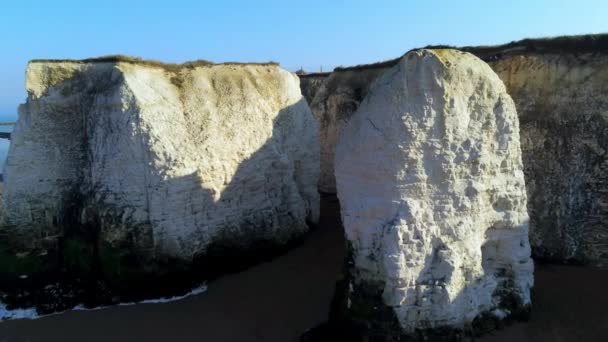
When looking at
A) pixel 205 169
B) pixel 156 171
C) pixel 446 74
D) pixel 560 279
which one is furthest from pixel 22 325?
pixel 560 279

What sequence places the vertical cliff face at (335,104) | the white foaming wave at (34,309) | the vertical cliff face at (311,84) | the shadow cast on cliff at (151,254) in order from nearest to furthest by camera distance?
1. the white foaming wave at (34,309)
2. the shadow cast on cliff at (151,254)
3. the vertical cliff face at (335,104)
4. the vertical cliff face at (311,84)

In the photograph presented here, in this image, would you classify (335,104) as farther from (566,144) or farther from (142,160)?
(142,160)

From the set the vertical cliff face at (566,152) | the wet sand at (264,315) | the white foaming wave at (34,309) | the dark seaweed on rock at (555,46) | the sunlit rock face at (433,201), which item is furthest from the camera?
the dark seaweed on rock at (555,46)

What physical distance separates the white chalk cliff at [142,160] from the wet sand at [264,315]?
1.55 metres

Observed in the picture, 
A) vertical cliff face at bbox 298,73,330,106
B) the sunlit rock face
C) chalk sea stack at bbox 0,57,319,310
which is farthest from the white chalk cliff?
vertical cliff face at bbox 298,73,330,106

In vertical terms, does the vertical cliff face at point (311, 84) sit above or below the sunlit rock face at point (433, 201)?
above

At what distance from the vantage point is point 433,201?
884 cm

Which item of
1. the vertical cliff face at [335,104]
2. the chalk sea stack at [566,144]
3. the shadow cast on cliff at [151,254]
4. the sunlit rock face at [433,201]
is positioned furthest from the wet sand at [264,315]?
the vertical cliff face at [335,104]

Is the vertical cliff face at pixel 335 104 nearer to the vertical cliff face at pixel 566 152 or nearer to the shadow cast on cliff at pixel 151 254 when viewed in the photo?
the shadow cast on cliff at pixel 151 254

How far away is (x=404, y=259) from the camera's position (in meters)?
8.53

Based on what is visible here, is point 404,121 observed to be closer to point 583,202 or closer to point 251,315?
point 251,315

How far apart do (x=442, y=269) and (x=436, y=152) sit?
2227mm

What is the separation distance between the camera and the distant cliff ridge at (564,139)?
12.5 m

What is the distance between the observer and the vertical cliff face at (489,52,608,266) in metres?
12.5
